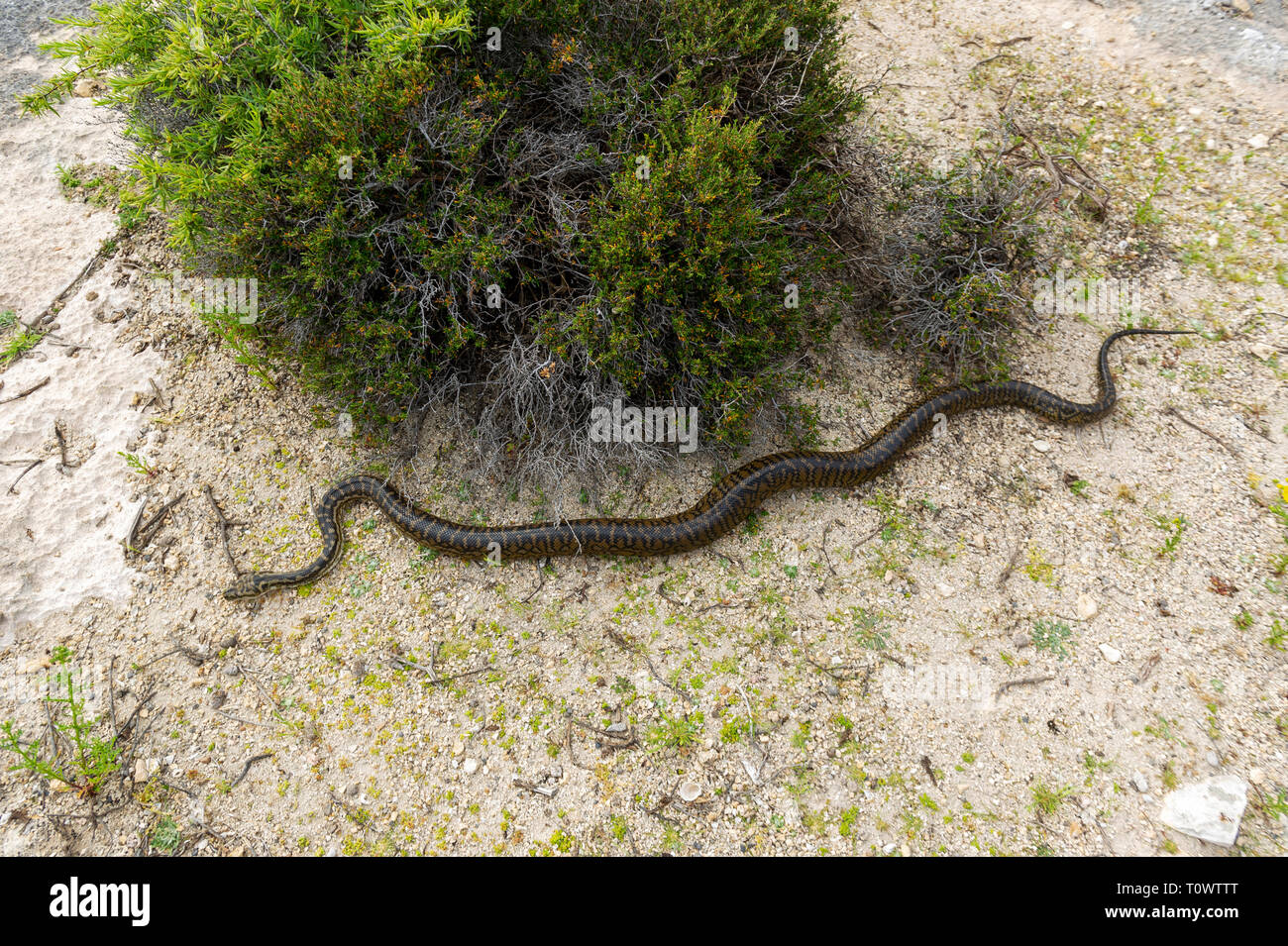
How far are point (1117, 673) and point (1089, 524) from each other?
118 cm

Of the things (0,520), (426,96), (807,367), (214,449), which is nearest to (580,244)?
(426,96)

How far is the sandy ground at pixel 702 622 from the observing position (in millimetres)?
3682

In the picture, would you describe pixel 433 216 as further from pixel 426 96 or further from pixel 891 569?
pixel 891 569

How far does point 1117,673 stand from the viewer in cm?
404

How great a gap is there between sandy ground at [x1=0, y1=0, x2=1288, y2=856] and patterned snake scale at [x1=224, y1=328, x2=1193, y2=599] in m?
0.15

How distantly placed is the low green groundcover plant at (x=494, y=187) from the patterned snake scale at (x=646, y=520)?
0.51m

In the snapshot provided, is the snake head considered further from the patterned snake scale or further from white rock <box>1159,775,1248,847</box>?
white rock <box>1159,775,1248,847</box>

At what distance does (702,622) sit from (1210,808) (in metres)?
A: 3.12

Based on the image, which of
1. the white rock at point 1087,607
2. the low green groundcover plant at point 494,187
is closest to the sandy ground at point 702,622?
the white rock at point 1087,607

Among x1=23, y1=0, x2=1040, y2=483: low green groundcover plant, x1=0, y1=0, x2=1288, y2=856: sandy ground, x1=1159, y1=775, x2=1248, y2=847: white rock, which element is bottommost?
x1=1159, y1=775, x2=1248, y2=847: white rock

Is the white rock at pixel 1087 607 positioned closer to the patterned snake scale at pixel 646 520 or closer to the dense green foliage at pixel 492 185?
the patterned snake scale at pixel 646 520

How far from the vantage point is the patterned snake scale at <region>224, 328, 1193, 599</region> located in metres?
4.59

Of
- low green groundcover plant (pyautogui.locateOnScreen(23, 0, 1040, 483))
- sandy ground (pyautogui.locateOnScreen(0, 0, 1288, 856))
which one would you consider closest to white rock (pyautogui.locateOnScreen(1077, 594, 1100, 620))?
sandy ground (pyautogui.locateOnScreen(0, 0, 1288, 856))

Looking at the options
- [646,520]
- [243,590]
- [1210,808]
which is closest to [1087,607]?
[1210,808]
